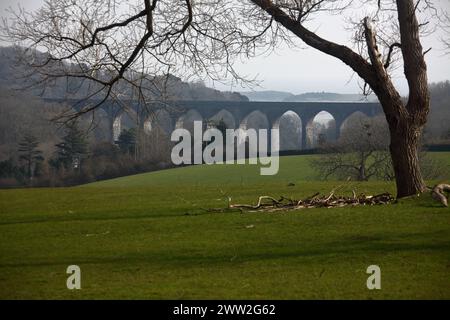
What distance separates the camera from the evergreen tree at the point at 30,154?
129 feet

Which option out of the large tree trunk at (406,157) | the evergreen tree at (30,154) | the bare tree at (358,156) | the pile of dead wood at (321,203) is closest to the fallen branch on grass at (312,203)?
the pile of dead wood at (321,203)

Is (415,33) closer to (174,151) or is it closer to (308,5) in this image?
(308,5)

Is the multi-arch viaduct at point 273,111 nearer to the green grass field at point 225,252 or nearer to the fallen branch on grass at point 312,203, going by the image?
the fallen branch on grass at point 312,203

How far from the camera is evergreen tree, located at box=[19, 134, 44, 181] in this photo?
1543 inches

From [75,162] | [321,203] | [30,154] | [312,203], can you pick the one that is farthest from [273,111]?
[321,203]

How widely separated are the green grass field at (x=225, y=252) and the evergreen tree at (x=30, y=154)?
2552 cm

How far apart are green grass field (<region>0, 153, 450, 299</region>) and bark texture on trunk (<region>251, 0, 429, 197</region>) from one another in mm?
827

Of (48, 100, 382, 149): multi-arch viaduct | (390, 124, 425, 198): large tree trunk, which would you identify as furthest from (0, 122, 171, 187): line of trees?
(390, 124, 425, 198): large tree trunk

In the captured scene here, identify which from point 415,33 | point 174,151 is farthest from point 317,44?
point 174,151

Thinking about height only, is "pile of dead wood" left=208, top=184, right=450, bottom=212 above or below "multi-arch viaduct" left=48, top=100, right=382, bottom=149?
below

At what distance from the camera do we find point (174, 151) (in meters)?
50.8

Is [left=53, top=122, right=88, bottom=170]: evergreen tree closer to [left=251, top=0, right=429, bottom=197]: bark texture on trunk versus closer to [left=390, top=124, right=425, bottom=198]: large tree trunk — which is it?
[left=251, top=0, right=429, bottom=197]: bark texture on trunk
